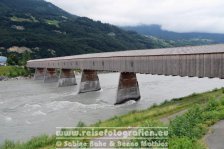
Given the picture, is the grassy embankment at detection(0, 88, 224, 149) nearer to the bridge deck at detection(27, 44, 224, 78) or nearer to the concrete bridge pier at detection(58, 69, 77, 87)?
the bridge deck at detection(27, 44, 224, 78)

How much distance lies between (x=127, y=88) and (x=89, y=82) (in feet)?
48.3

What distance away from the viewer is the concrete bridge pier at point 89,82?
56028 mm

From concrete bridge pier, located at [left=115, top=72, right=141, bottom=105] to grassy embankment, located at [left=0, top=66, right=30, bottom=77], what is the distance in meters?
65.6

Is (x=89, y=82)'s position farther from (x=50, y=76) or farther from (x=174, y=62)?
(x=50, y=76)

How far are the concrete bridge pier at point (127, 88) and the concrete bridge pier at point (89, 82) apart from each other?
42.8 feet

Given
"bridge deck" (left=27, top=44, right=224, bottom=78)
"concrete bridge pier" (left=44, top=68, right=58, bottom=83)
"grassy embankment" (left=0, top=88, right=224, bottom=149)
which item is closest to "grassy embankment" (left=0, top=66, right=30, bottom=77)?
"concrete bridge pier" (left=44, top=68, right=58, bottom=83)

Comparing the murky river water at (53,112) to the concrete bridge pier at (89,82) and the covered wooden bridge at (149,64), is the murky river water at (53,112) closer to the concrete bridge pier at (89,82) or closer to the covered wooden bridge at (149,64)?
the covered wooden bridge at (149,64)

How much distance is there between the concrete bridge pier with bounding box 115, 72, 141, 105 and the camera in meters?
42.8

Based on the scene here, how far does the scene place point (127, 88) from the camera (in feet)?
143

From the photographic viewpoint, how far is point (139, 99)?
44594 millimetres

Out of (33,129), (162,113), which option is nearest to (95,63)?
(33,129)

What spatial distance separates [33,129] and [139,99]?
18144 mm

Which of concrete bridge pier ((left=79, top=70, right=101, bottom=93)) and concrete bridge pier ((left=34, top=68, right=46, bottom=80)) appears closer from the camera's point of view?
concrete bridge pier ((left=79, top=70, right=101, bottom=93))

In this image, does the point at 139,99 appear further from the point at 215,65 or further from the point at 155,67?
the point at 215,65
